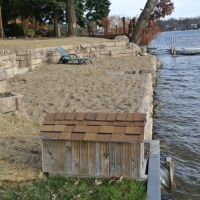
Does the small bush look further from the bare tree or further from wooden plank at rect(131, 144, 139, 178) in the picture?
wooden plank at rect(131, 144, 139, 178)

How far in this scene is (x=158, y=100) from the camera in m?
10.0

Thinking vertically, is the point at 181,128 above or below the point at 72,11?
below

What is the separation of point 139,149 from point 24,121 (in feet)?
8.81

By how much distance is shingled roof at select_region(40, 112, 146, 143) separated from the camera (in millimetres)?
3352

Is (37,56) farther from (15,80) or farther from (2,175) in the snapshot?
(2,175)

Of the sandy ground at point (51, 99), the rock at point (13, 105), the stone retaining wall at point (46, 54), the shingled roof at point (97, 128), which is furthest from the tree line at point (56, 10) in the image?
the shingled roof at point (97, 128)

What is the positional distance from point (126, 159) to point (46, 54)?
33.8 feet

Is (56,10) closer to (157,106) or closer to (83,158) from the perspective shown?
(157,106)

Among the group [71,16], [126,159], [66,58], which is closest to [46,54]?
[66,58]

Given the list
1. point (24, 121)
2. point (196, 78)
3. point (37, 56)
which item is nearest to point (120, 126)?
point (24, 121)

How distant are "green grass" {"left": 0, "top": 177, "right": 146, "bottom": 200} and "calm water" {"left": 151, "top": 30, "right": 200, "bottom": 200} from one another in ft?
3.50

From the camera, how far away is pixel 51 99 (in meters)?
7.42

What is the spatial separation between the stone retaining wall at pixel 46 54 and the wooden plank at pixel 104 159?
6700 mm

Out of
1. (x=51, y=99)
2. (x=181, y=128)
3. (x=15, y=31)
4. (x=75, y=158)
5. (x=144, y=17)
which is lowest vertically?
(x=181, y=128)
